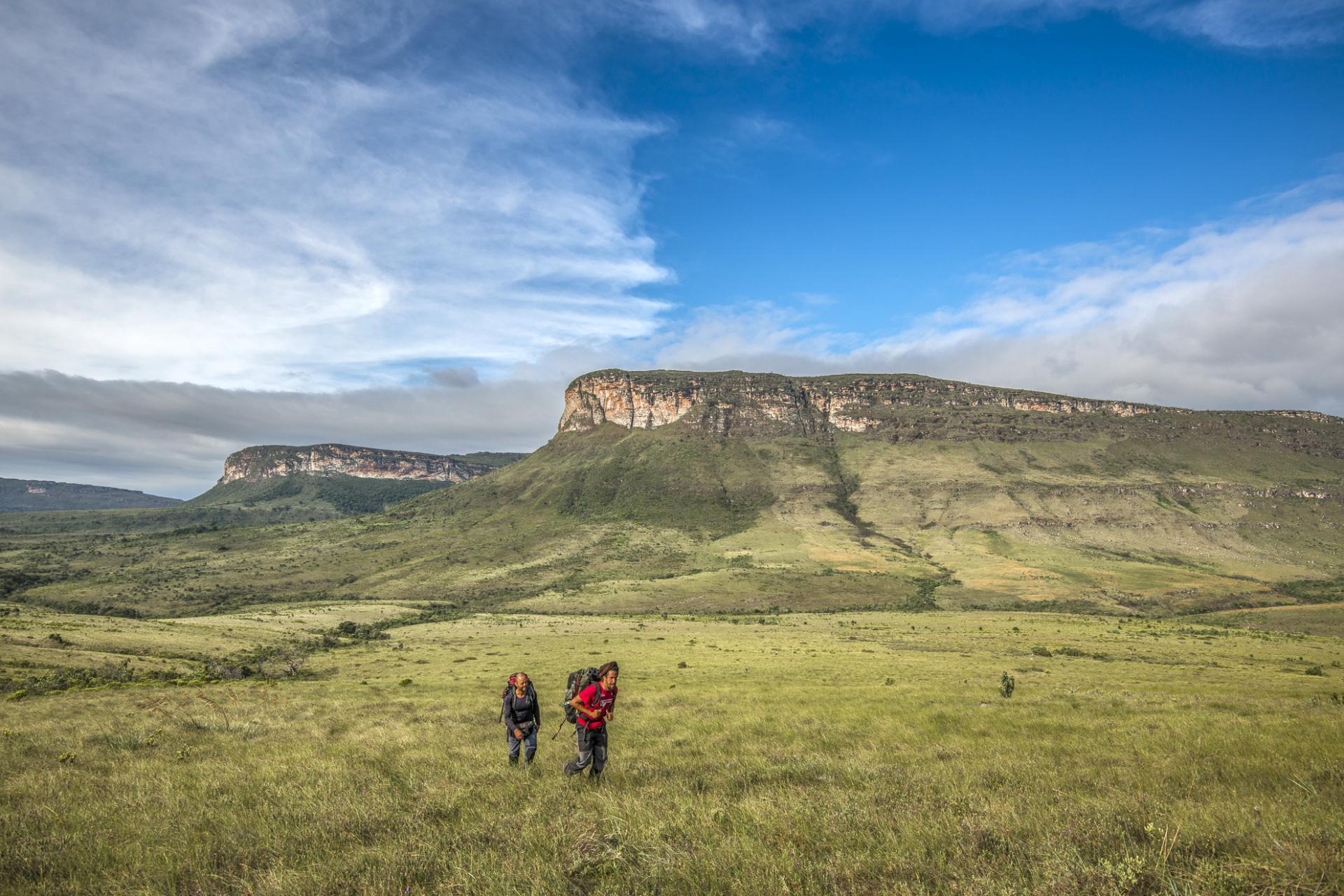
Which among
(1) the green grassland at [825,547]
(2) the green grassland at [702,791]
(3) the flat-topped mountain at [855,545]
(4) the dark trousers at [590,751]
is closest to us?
(2) the green grassland at [702,791]

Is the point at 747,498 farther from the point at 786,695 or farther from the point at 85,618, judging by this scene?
the point at 786,695

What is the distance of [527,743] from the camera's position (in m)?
12.8

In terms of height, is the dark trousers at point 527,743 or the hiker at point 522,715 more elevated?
the hiker at point 522,715

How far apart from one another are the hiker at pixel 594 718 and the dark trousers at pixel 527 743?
5.03ft

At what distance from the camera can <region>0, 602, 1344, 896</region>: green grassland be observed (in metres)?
6.35

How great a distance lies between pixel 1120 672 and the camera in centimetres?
3027

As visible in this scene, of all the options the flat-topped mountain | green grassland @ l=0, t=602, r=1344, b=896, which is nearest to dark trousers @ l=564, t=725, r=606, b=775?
green grassland @ l=0, t=602, r=1344, b=896

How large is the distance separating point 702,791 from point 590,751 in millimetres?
2280

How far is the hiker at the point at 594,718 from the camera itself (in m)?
11.0

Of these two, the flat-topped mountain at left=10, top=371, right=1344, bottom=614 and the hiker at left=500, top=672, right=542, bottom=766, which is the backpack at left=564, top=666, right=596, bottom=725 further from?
the flat-topped mountain at left=10, top=371, right=1344, bottom=614

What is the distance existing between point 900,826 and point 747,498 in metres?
183

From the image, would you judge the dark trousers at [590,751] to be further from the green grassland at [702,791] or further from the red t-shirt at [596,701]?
the green grassland at [702,791]

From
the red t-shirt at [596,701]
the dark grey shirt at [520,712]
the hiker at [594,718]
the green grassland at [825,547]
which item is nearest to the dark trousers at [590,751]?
the hiker at [594,718]

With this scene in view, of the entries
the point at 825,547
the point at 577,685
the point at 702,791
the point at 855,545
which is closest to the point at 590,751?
the point at 577,685
